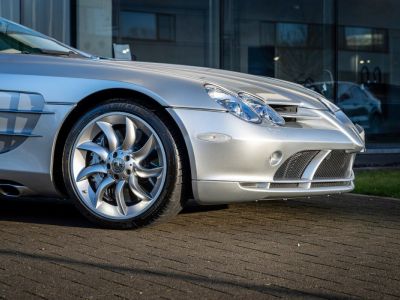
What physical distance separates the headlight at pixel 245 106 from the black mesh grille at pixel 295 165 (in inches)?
9.8

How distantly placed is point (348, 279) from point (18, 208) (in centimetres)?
322

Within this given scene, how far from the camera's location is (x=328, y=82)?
46.0ft

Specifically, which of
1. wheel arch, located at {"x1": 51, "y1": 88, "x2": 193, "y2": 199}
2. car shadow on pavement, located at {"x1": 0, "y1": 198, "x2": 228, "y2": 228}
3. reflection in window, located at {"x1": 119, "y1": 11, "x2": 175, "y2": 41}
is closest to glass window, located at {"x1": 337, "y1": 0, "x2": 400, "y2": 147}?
reflection in window, located at {"x1": 119, "y1": 11, "x2": 175, "y2": 41}

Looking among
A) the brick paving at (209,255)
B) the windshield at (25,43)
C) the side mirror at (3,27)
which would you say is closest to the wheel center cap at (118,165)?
the brick paving at (209,255)

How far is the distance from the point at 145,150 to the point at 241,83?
33.3 inches

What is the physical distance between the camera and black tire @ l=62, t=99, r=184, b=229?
5.24 m

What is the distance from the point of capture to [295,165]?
216 inches

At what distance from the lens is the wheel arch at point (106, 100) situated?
208 inches

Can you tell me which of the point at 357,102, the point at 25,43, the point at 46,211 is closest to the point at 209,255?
the point at 46,211

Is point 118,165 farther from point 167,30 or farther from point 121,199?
point 167,30

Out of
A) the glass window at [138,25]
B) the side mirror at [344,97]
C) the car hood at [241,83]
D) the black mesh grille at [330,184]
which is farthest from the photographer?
the side mirror at [344,97]

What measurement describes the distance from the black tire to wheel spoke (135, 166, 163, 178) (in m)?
0.09

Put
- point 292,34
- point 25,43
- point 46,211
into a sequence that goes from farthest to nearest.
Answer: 1. point 292,34
2. point 46,211
3. point 25,43

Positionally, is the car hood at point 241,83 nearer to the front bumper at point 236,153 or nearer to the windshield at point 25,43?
the front bumper at point 236,153
